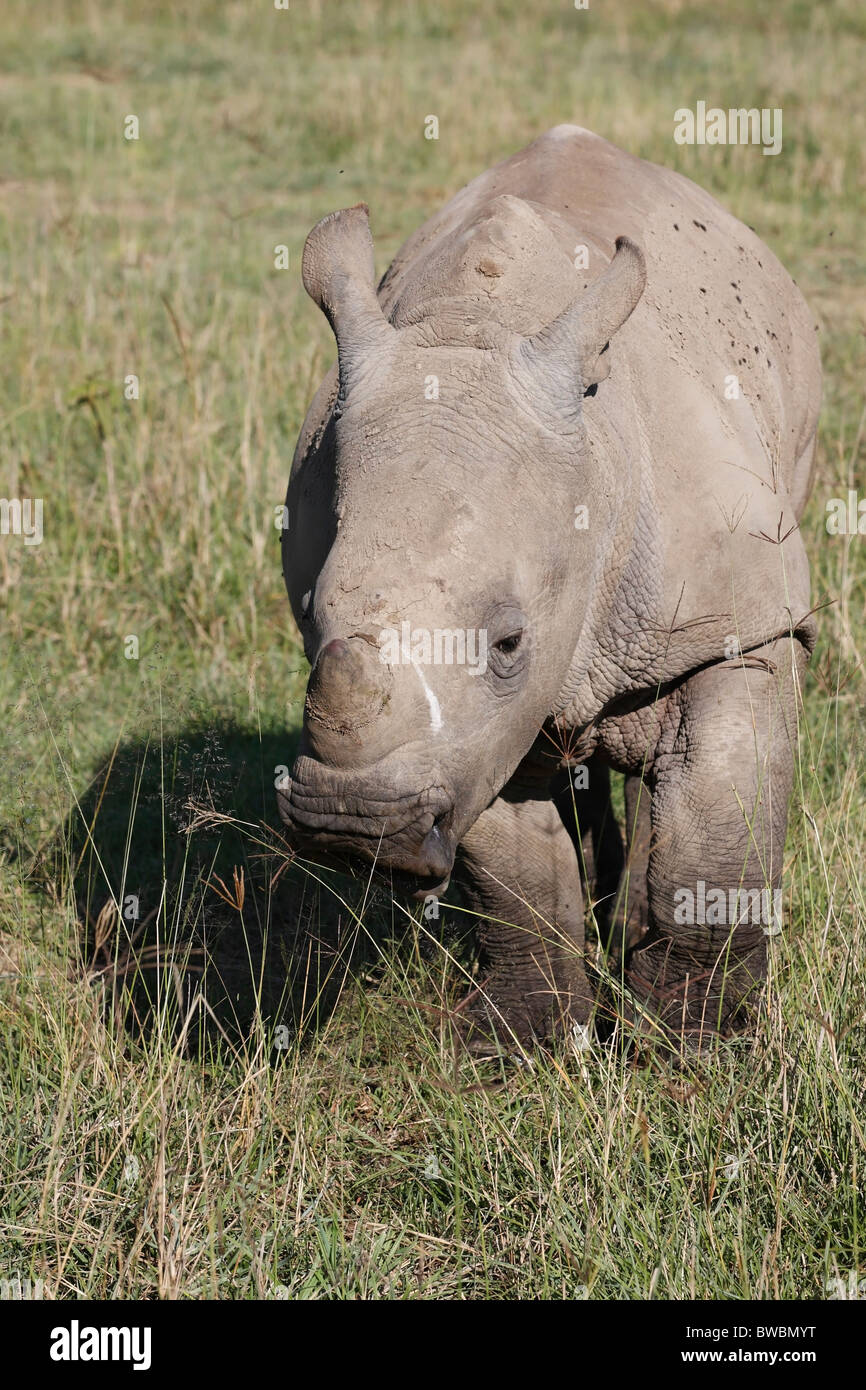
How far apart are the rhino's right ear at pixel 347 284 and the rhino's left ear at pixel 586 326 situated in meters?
0.35

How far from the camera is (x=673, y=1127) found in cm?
367

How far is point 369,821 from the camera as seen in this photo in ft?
9.48

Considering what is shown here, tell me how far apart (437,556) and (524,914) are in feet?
5.75

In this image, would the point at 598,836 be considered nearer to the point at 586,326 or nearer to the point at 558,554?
the point at 558,554

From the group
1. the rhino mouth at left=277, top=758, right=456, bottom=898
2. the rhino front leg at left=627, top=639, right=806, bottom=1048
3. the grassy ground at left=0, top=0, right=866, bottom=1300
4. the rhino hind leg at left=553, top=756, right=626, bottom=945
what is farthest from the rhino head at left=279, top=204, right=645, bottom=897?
the rhino hind leg at left=553, top=756, right=626, bottom=945

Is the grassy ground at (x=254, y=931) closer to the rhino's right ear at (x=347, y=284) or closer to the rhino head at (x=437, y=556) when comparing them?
the rhino head at (x=437, y=556)

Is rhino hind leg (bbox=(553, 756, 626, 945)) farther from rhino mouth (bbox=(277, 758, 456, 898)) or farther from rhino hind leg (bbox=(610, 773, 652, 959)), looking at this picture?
rhino mouth (bbox=(277, 758, 456, 898))

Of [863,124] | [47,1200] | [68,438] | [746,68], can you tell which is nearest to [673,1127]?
[47,1200]

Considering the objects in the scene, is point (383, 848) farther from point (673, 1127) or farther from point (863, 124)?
point (863, 124)

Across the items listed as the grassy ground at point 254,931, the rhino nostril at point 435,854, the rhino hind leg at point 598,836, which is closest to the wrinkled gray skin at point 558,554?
the rhino nostril at point 435,854

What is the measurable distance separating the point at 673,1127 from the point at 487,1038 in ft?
3.21

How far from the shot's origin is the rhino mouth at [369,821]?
2885 mm

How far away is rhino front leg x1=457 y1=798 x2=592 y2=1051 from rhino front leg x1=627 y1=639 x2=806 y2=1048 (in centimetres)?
34

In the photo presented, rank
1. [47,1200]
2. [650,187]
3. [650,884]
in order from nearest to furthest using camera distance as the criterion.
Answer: [47,1200]
[650,884]
[650,187]
